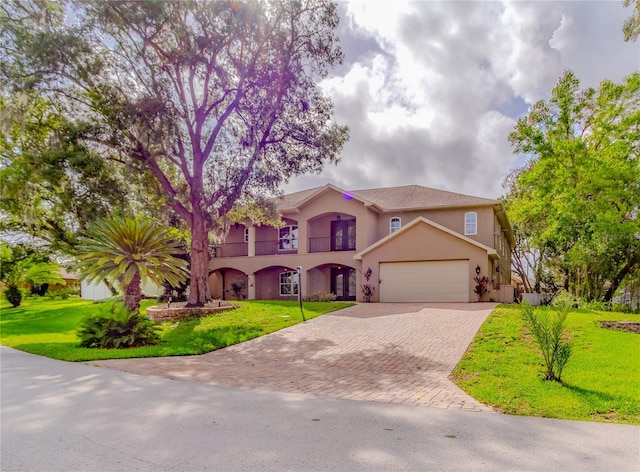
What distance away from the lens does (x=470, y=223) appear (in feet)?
73.1

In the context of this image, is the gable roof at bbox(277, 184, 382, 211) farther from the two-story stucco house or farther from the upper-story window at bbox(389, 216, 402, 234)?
the upper-story window at bbox(389, 216, 402, 234)

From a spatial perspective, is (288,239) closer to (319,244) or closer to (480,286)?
(319,244)

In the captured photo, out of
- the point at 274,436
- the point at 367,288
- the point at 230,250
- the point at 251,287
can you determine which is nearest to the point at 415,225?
the point at 367,288

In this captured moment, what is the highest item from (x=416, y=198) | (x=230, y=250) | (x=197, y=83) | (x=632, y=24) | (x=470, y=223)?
(x=197, y=83)

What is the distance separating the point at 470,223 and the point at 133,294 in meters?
17.4

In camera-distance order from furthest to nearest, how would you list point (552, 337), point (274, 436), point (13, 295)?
point (13, 295) → point (552, 337) → point (274, 436)

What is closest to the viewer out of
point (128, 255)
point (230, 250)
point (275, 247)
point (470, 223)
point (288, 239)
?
point (128, 255)

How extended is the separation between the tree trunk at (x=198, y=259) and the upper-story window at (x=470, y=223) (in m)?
14.0

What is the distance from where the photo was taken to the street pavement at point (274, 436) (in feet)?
11.9

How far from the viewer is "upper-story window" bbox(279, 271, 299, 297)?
26381mm

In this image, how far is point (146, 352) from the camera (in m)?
9.95

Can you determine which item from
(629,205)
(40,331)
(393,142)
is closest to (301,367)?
(40,331)

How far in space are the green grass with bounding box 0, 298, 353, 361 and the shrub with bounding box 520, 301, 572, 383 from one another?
25.3 ft

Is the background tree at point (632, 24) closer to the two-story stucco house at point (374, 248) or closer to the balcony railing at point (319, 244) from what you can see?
the two-story stucco house at point (374, 248)
